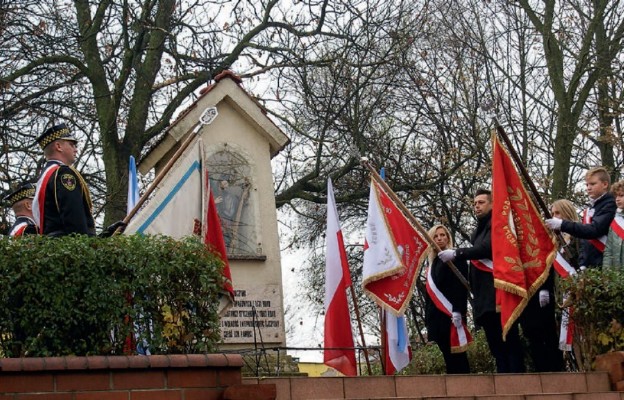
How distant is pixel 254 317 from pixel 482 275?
2760mm

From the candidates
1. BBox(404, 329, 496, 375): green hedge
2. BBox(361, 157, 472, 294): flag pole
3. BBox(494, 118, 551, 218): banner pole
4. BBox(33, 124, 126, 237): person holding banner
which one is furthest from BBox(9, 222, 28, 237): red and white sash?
BBox(404, 329, 496, 375): green hedge

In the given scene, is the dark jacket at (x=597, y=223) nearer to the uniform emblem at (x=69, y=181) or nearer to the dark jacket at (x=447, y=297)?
the dark jacket at (x=447, y=297)

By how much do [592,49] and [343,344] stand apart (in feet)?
37.7

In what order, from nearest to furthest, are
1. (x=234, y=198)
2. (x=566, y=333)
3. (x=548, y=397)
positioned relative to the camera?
(x=548, y=397), (x=566, y=333), (x=234, y=198)

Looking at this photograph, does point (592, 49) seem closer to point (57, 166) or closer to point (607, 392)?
point (607, 392)

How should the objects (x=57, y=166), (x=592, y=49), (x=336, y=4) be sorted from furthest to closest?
(x=592, y=49), (x=336, y=4), (x=57, y=166)

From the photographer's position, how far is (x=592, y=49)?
71.6 ft

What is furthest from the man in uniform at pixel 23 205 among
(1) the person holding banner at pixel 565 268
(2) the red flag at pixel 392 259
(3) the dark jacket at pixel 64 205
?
(1) the person holding banner at pixel 565 268

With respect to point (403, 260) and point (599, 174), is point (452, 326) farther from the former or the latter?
point (599, 174)

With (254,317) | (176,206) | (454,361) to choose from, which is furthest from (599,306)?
(254,317)

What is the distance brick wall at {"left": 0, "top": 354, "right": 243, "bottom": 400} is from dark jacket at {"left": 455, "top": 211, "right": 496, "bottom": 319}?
3.38m

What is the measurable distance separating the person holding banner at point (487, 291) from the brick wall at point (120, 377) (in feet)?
10.8

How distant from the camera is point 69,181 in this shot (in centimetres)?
902

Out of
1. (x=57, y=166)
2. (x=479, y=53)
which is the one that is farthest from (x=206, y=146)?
(x=479, y=53)
